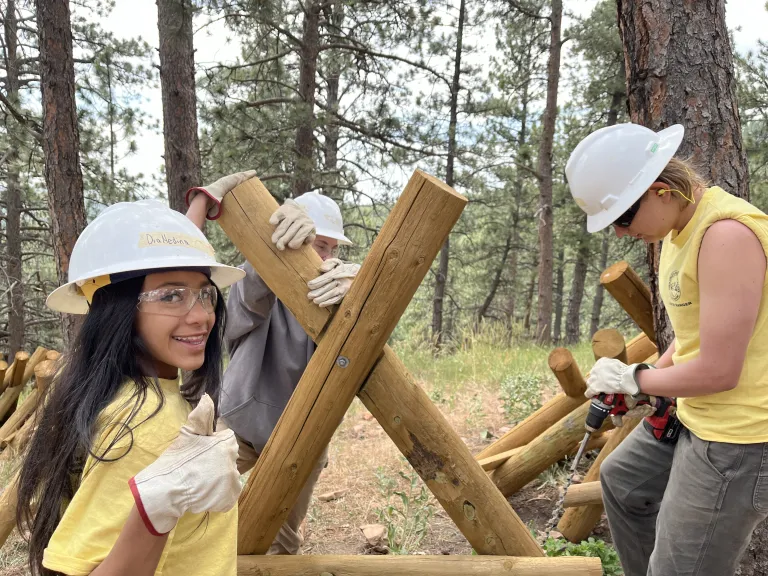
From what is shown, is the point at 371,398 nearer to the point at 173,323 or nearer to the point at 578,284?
the point at 173,323

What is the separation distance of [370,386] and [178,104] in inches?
179

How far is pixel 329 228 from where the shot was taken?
2.93m

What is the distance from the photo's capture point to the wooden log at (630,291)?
294 centimetres

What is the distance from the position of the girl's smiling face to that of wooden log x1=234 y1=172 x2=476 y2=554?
612 millimetres

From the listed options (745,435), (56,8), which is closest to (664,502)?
(745,435)

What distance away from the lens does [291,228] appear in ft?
7.20

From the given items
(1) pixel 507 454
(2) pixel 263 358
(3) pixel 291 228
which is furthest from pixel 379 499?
(3) pixel 291 228

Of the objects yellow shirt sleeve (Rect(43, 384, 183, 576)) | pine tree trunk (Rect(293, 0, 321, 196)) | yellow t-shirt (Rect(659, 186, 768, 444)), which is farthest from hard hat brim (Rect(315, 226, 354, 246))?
pine tree trunk (Rect(293, 0, 321, 196))

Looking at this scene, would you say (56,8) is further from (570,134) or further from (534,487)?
(570,134)

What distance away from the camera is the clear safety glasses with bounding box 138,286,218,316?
4.87 ft

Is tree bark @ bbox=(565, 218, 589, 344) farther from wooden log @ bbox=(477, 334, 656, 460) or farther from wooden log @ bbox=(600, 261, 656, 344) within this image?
wooden log @ bbox=(600, 261, 656, 344)

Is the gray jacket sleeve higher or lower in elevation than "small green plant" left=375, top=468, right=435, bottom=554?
higher

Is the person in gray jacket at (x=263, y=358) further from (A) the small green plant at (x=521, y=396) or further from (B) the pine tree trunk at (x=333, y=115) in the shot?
(B) the pine tree trunk at (x=333, y=115)

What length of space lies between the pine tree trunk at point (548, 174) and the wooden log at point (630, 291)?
25.6 feet
